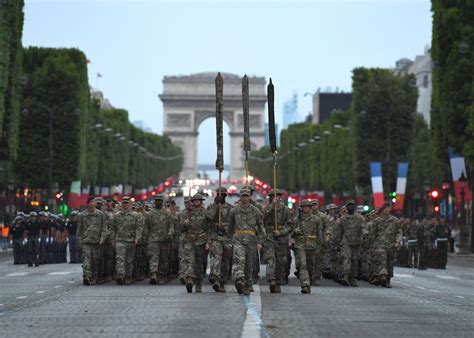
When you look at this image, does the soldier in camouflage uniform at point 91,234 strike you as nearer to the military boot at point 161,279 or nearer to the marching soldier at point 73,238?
the military boot at point 161,279

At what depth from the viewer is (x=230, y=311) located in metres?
20.7

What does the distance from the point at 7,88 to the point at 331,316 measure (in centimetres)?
4452

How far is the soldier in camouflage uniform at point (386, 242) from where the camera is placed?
32.5 meters

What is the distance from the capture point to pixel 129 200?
32344mm

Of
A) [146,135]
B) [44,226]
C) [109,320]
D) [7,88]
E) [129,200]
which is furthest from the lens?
[146,135]

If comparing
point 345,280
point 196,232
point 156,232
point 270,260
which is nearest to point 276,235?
point 270,260

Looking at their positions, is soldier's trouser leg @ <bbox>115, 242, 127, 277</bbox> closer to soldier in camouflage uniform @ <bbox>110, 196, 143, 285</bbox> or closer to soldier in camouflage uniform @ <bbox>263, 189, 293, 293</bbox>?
soldier in camouflage uniform @ <bbox>110, 196, 143, 285</bbox>

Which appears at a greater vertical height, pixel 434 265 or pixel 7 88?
pixel 7 88

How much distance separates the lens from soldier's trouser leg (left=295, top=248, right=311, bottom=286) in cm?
2739

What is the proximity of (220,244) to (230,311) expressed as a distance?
690 centimetres

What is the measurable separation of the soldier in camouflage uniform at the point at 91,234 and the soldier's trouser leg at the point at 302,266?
5.12 m

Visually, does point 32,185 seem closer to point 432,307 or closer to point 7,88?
point 7,88

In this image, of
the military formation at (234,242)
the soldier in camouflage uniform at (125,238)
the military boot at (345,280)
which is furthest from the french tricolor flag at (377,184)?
the soldier in camouflage uniform at (125,238)

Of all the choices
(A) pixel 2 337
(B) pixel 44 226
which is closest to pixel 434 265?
(B) pixel 44 226
